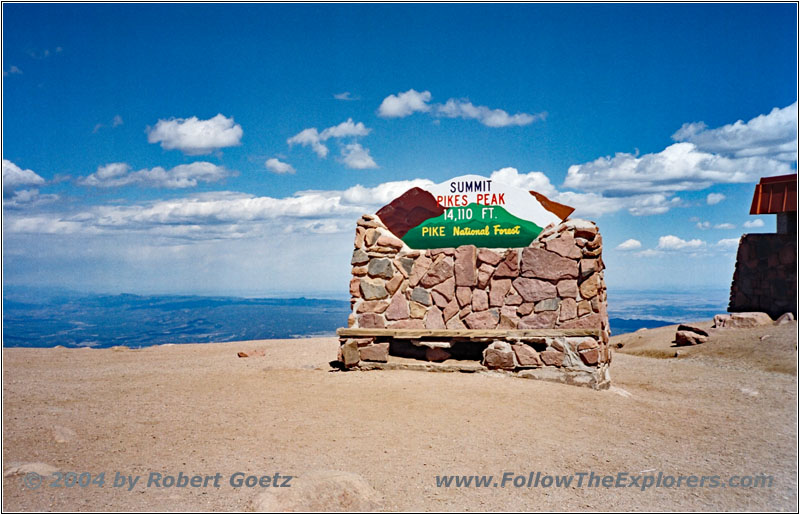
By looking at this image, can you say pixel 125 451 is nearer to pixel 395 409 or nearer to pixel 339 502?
pixel 339 502

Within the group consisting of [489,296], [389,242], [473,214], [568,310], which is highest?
[473,214]

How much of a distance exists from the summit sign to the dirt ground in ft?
7.26

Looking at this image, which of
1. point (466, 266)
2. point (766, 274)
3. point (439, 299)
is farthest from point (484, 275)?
point (766, 274)

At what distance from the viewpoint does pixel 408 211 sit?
432 inches

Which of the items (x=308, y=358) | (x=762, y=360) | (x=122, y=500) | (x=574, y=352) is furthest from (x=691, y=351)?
(x=122, y=500)

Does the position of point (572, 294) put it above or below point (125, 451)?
above

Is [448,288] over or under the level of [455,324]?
over

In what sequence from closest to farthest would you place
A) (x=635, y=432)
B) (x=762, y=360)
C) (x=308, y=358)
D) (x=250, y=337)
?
1. (x=635, y=432)
2. (x=308, y=358)
3. (x=762, y=360)
4. (x=250, y=337)

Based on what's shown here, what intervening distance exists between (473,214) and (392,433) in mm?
4926

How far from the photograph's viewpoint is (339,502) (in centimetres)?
472

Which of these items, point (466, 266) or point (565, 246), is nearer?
point (565, 246)

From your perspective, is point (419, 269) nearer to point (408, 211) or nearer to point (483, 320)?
point (408, 211)

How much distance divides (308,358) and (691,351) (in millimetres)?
9431

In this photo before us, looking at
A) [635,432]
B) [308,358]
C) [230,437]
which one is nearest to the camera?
[230,437]
